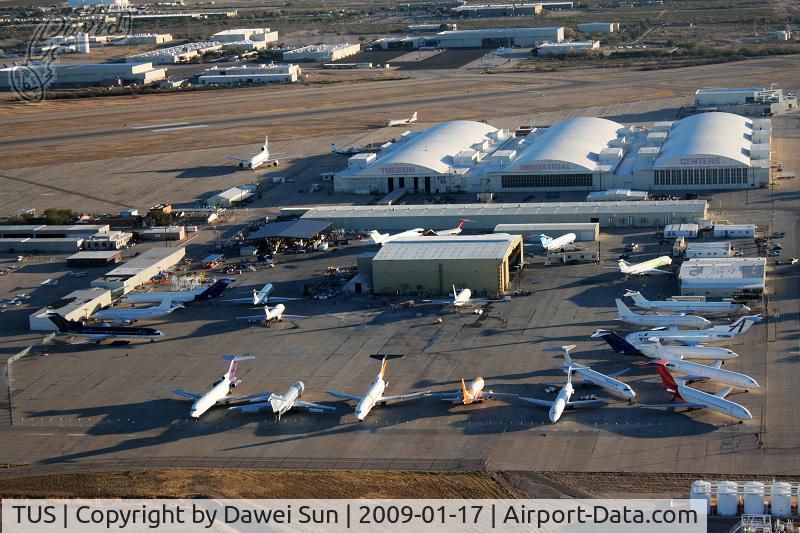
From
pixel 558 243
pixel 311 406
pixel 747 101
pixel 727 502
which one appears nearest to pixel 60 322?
pixel 311 406

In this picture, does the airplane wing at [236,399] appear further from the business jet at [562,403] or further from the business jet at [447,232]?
the business jet at [447,232]

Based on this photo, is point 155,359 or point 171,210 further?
point 171,210

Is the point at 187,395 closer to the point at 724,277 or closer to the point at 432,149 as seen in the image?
the point at 724,277

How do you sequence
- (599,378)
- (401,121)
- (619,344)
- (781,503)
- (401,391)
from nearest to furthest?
1. (781,503)
2. (599,378)
3. (401,391)
4. (619,344)
5. (401,121)

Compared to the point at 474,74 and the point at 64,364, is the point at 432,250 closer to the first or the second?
the point at 64,364

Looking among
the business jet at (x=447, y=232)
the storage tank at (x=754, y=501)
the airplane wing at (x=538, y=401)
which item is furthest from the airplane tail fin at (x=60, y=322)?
the storage tank at (x=754, y=501)

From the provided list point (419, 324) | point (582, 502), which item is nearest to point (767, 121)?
point (419, 324)
